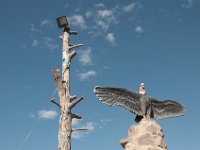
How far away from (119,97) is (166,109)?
55.3 inches

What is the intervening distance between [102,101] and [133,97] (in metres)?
0.82

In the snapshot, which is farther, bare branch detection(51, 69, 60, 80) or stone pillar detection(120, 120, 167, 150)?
bare branch detection(51, 69, 60, 80)

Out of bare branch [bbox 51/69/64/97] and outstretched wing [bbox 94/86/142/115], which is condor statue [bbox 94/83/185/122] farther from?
bare branch [bbox 51/69/64/97]

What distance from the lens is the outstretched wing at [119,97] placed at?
9.88 m

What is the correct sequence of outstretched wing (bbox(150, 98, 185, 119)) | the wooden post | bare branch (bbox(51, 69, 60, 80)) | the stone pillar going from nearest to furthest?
the stone pillar, outstretched wing (bbox(150, 98, 185, 119)), the wooden post, bare branch (bbox(51, 69, 60, 80))

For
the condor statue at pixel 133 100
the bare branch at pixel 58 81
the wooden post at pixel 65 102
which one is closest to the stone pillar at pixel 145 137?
the condor statue at pixel 133 100

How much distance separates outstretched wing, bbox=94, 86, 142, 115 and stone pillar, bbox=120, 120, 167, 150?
453mm

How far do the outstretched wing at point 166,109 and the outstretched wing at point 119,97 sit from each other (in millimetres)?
508

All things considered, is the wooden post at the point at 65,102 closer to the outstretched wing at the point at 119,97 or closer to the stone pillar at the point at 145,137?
the outstretched wing at the point at 119,97

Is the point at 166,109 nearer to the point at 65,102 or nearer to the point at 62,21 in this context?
the point at 65,102

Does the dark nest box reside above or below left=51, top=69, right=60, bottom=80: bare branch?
above

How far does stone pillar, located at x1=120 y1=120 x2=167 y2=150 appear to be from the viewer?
9422mm

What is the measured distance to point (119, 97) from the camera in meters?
9.95

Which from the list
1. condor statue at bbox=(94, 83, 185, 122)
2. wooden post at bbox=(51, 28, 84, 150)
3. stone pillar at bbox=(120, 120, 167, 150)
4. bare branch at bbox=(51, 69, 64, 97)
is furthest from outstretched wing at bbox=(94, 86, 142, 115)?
bare branch at bbox=(51, 69, 64, 97)
